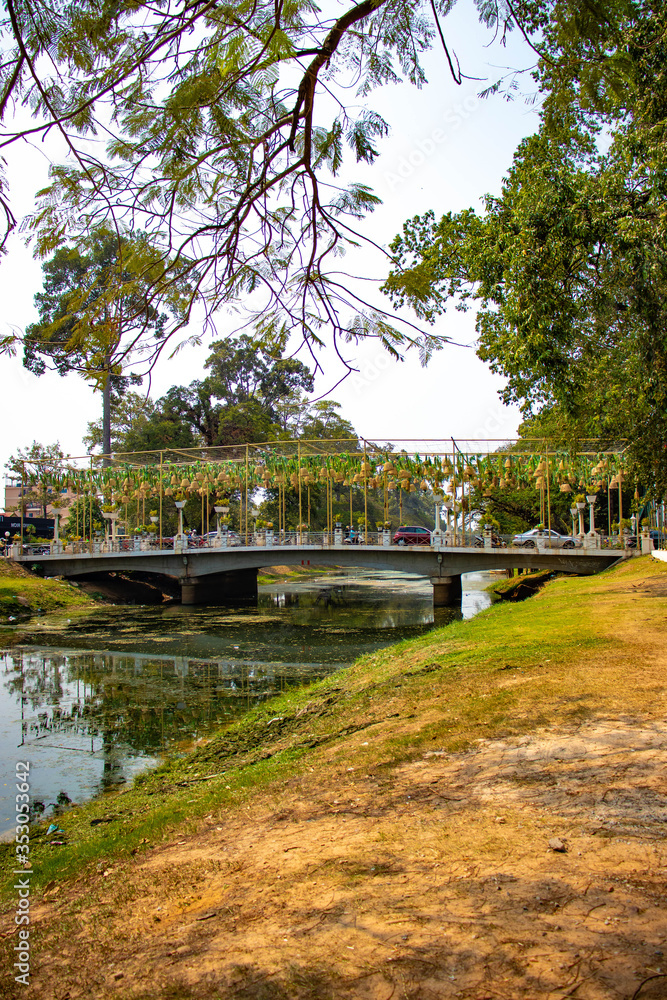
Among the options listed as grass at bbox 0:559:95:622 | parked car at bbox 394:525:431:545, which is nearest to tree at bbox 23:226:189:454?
grass at bbox 0:559:95:622

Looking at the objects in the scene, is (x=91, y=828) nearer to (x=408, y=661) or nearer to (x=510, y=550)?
(x=408, y=661)

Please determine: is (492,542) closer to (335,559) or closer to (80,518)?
(335,559)

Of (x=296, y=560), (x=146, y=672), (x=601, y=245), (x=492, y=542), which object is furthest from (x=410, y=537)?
(x=601, y=245)

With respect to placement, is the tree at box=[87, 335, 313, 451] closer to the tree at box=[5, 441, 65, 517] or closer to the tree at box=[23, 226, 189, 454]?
the tree at box=[5, 441, 65, 517]

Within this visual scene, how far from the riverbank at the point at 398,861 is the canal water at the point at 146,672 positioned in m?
2.07

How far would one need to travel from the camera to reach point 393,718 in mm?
7328

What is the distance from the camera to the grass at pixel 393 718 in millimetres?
5734

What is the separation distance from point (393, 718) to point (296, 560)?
23669 millimetres

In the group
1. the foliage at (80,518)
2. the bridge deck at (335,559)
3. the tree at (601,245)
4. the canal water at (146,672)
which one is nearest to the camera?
the tree at (601,245)

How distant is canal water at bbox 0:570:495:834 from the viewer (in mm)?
9430

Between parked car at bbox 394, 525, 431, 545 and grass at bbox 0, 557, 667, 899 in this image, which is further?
parked car at bbox 394, 525, 431, 545

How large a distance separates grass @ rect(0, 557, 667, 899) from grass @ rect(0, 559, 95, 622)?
700 inches

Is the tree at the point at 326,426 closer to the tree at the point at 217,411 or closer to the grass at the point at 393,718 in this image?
the tree at the point at 217,411

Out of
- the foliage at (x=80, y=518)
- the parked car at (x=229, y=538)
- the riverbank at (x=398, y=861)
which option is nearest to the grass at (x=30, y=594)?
the parked car at (x=229, y=538)
